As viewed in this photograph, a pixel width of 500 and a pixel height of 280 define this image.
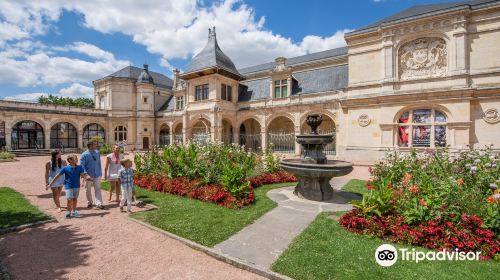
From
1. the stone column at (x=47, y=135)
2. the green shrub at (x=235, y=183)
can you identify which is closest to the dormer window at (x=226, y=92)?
the green shrub at (x=235, y=183)

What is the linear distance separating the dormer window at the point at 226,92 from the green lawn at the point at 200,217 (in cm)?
1711

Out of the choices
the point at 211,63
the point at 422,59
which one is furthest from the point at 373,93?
the point at 211,63

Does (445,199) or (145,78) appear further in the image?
(145,78)

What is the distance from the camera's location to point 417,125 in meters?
15.1

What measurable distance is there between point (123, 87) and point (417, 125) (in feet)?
109

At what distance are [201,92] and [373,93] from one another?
15.8m

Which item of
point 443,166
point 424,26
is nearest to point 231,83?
point 424,26

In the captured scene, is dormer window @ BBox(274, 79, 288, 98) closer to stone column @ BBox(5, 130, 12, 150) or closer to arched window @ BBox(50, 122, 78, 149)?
arched window @ BBox(50, 122, 78, 149)

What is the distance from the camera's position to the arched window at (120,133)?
32.1m

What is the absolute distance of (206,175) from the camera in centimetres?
822

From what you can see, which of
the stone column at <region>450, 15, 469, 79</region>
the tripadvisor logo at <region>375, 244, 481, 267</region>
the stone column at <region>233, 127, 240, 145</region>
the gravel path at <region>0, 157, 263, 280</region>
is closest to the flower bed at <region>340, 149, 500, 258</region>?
the tripadvisor logo at <region>375, 244, 481, 267</region>

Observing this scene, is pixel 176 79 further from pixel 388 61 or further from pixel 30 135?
pixel 388 61

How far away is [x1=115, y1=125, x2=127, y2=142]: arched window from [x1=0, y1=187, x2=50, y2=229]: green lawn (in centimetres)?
2627

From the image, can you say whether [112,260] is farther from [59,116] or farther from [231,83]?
[59,116]
